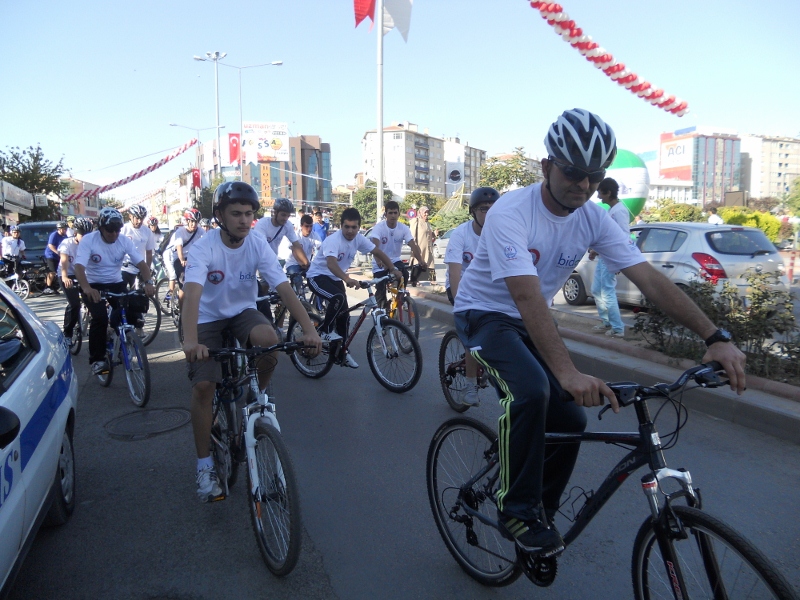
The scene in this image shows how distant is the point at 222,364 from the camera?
3.66 m

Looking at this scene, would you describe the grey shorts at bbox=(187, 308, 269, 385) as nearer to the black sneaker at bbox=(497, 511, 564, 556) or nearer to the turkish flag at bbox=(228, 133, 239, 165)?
the black sneaker at bbox=(497, 511, 564, 556)

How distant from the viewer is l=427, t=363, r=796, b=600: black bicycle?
188cm

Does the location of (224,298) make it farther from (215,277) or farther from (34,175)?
(34,175)

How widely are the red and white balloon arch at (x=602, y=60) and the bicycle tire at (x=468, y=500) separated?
832 centimetres

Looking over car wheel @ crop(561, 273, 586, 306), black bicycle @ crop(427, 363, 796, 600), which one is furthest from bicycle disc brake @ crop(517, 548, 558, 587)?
car wheel @ crop(561, 273, 586, 306)

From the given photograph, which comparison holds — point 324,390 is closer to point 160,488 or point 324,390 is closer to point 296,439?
point 296,439

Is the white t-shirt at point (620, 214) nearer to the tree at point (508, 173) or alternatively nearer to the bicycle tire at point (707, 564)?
the bicycle tire at point (707, 564)

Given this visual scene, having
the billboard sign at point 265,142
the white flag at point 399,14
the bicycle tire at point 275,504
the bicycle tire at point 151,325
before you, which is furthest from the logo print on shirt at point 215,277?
the billboard sign at point 265,142

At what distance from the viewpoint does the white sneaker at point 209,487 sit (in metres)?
3.54

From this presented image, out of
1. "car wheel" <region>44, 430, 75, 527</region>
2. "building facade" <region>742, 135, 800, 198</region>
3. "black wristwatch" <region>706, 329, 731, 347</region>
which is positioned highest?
"building facade" <region>742, 135, 800, 198</region>

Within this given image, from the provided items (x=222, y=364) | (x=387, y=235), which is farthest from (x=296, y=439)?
(x=387, y=235)

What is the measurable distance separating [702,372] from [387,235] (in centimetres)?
657

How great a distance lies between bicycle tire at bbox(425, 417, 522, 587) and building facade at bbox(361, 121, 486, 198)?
118 metres

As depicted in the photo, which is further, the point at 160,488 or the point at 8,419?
the point at 160,488
